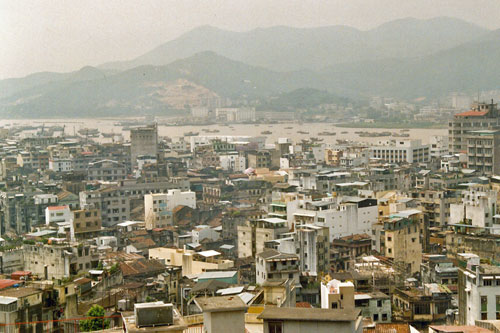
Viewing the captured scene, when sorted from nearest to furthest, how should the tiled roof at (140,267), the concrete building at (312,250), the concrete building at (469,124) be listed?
the tiled roof at (140,267)
the concrete building at (312,250)
the concrete building at (469,124)

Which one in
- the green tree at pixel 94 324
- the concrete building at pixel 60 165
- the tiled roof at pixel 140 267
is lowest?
the tiled roof at pixel 140 267

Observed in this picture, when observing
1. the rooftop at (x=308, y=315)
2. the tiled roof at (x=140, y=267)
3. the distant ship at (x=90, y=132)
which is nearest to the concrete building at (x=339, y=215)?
the tiled roof at (x=140, y=267)

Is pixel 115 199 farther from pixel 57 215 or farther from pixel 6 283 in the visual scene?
pixel 6 283

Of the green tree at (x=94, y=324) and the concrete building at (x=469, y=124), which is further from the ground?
the concrete building at (x=469, y=124)

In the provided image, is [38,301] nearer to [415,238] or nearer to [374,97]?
[415,238]

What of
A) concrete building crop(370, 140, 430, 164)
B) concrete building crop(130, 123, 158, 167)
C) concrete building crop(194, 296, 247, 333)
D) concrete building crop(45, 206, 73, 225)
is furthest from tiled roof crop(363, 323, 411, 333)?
concrete building crop(130, 123, 158, 167)

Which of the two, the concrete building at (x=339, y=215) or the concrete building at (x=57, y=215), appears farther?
the concrete building at (x=57, y=215)

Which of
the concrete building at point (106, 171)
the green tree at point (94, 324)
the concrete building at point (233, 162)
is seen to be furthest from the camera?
the concrete building at point (233, 162)

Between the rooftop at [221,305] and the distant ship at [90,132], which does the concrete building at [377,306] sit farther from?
the distant ship at [90,132]
